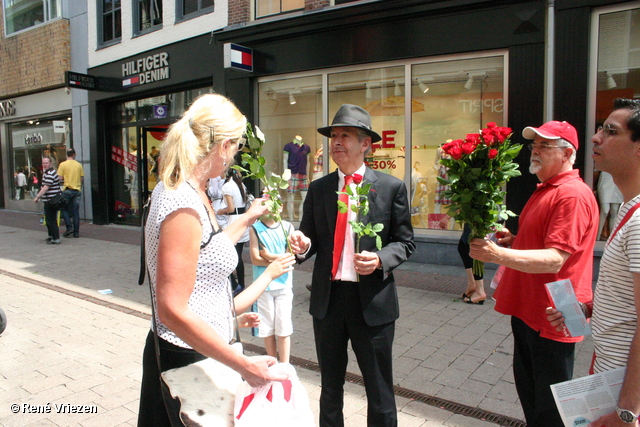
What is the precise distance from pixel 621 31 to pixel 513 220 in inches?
126

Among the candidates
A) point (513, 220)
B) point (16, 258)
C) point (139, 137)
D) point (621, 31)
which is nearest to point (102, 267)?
point (16, 258)

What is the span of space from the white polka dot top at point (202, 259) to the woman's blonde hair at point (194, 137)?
0.07 metres

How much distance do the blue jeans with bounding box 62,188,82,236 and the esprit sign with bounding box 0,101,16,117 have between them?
8.20 m

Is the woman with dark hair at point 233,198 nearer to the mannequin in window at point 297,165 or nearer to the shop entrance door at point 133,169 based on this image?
the mannequin in window at point 297,165

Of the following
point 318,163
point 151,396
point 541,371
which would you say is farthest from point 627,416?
point 318,163

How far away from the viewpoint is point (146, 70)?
12.7 meters

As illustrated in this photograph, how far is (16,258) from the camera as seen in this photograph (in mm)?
9383

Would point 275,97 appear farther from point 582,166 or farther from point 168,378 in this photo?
point 168,378

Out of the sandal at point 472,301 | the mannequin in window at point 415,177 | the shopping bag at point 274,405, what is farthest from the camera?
the mannequin in window at point 415,177

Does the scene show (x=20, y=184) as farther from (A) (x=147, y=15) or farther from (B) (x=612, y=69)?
(B) (x=612, y=69)

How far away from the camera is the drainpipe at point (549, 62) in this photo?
693 centimetres

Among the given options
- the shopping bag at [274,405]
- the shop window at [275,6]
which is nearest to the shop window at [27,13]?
the shop window at [275,6]

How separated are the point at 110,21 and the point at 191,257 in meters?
14.9

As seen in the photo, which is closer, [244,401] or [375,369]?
[244,401]
